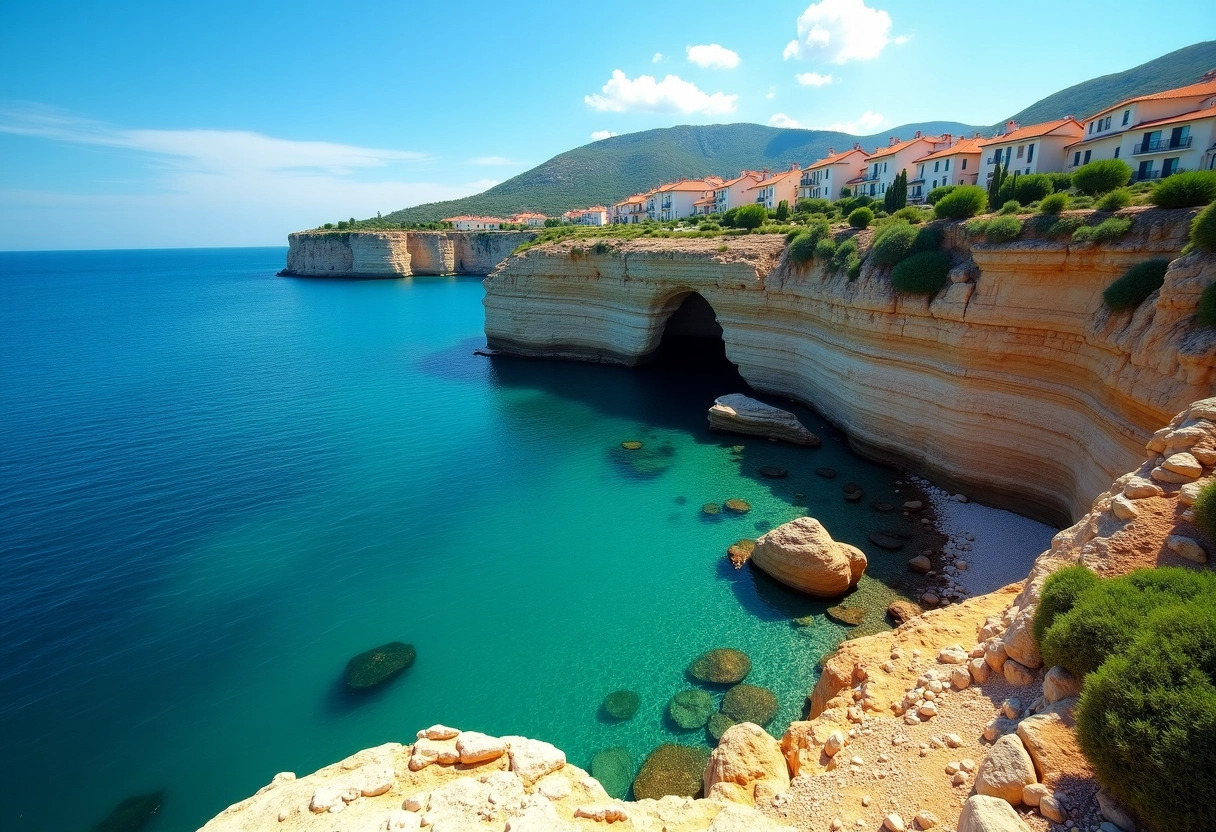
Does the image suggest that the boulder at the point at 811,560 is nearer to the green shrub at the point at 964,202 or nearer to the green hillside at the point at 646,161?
the green shrub at the point at 964,202

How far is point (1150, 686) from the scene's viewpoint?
4.88 metres

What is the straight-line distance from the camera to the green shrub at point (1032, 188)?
60.3 feet

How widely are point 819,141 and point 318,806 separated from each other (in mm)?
202037

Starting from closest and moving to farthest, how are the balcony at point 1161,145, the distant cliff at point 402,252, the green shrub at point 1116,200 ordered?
the green shrub at point 1116,200 < the balcony at point 1161,145 < the distant cliff at point 402,252

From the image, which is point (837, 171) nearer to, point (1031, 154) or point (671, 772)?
point (1031, 154)

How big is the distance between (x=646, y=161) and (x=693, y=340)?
13460 cm

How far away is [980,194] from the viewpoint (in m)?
18.5

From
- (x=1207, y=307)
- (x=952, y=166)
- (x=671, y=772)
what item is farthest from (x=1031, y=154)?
(x=671, y=772)

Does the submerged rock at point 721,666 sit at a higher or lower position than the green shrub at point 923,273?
lower

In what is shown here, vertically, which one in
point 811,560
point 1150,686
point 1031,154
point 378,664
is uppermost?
point 1031,154

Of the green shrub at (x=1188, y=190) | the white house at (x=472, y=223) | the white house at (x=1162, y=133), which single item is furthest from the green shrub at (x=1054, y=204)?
the white house at (x=472, y=223)

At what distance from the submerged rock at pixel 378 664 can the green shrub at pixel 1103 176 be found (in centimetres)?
2336

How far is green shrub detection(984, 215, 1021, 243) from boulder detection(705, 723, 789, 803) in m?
15.3

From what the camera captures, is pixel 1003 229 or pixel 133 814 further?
pixel 1003 229
